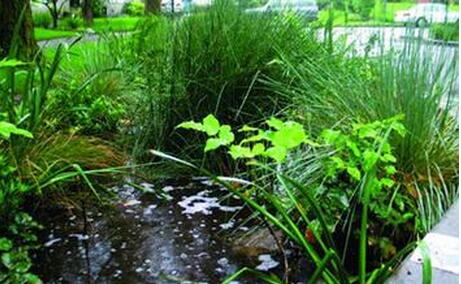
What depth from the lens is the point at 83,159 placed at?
321cm

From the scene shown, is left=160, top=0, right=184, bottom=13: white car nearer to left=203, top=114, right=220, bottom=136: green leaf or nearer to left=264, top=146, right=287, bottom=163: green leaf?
left=203, top=114, right=220, bottom=136: green leaf

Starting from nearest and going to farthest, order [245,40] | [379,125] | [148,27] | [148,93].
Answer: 1. [379,125]
2. [245,40]
3. [148,93]
4. [148,27]

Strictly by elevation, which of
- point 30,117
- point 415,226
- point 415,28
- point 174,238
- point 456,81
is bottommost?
point 174,238

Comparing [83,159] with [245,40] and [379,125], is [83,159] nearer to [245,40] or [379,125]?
[245,40]

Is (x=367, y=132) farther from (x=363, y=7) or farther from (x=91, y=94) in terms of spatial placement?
(x=91, y=94)

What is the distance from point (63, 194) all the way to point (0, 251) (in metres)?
0.77

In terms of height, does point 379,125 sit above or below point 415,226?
above

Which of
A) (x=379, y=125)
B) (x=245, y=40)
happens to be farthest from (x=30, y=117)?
(x=379, y=125)

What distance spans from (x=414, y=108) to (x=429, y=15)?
1.70 feet

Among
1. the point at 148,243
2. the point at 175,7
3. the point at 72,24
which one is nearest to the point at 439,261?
the point at 148,243

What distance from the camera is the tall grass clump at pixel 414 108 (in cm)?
257

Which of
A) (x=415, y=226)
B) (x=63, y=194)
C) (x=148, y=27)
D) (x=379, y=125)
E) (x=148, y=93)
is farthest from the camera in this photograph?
(x=148, y=27)

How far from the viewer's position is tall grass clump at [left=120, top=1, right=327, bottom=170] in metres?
3.60

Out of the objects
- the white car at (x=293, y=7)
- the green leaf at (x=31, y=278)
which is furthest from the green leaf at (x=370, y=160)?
the white car at (x=293, y=7)
